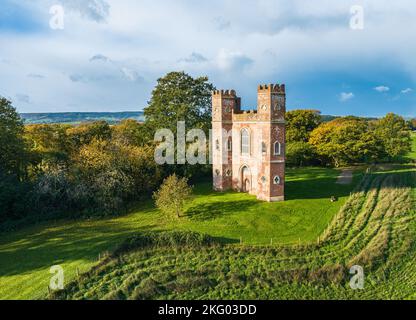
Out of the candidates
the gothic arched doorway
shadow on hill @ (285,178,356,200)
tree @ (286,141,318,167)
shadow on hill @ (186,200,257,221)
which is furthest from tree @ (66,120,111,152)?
tree @ (286,141,318,167)

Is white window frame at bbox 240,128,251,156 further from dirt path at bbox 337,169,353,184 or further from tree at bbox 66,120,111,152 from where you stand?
A: tree at bbox 66,120,111,152

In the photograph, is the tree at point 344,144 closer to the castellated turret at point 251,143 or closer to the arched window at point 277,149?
the castellated turret at point 251,143

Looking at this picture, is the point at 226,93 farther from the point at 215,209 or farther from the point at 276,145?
the point at 215,209

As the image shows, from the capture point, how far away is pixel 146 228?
29.1 meters

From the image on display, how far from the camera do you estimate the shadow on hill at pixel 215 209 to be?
31513 mm

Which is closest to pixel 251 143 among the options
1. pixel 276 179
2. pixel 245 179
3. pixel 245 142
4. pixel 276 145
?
pixel 245 142

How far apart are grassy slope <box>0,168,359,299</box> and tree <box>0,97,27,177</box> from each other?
9539 mm

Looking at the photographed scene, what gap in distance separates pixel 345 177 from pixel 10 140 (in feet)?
127

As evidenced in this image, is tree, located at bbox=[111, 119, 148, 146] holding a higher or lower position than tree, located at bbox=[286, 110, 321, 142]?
lower

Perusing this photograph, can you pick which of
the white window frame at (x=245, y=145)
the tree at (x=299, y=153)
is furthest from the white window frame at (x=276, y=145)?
the tree at (x=299, y=153)

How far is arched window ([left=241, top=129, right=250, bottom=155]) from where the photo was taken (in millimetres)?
37000

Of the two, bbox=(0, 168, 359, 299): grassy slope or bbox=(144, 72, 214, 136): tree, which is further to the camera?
bbox=(144, 72, 214, 136): tree

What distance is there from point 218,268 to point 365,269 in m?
9.21
